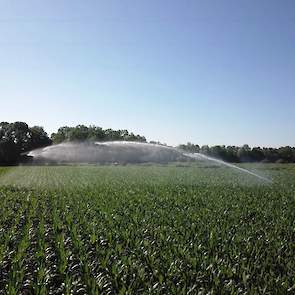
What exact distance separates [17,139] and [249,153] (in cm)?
5458

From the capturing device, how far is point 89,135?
10444 centimetres

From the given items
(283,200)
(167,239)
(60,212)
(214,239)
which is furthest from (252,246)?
(283,200)

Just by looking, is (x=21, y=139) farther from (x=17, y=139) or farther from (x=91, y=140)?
(x=91, y=140)

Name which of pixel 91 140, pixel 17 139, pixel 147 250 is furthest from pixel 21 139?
pixel 147 250

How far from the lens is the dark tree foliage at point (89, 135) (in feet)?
343

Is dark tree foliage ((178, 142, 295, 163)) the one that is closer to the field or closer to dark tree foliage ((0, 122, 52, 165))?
dark tree foliage ((0, 122, 52, 165))

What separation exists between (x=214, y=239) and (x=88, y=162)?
7754 cm

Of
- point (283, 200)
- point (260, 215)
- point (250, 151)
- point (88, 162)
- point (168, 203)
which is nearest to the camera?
point (260, 215)

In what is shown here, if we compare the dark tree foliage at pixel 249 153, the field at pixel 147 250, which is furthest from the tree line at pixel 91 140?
the field at pixel 147 250

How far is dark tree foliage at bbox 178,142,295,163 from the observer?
93250mm

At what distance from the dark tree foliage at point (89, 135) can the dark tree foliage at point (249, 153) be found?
22.1 meters

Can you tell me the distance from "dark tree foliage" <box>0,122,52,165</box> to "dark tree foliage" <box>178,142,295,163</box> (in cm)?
3481

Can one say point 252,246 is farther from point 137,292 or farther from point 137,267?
point 137,292

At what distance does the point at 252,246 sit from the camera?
416 inches
